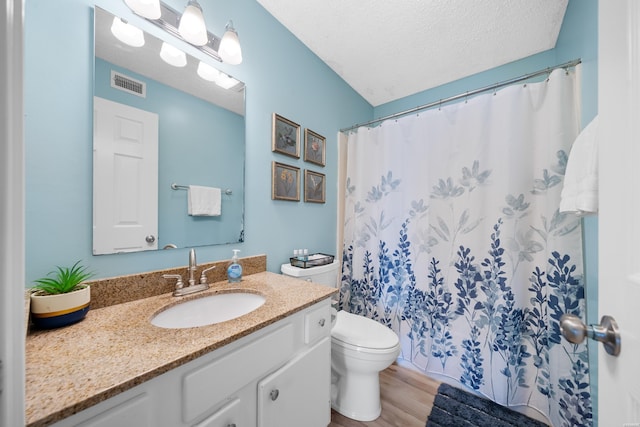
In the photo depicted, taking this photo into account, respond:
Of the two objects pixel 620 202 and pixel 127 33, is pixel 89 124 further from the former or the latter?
pixel 620 202

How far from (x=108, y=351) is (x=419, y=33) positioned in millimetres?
2160

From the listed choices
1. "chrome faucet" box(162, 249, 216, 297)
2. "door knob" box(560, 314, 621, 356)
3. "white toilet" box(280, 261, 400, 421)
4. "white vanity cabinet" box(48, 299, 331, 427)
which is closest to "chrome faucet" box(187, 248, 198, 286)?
"chrome faucet" box(162, 249, 216, 297)

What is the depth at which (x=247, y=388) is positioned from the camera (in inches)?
30.1

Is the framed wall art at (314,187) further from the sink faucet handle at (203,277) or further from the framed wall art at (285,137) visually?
the sink faucet handle at (203,277)

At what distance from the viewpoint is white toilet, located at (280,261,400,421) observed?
4.09ft

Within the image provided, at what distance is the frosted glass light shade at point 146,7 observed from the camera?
92 centimetres

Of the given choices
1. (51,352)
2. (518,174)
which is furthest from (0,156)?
(518,174)

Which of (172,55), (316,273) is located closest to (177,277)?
(316,273)

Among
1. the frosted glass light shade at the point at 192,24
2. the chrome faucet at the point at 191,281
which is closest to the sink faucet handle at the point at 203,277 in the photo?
the chrome faucet at the point at 191,281

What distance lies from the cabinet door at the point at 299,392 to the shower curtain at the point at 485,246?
913 mm

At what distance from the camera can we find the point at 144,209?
0.99 m

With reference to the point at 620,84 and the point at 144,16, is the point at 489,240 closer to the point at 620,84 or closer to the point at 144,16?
the point at 620,84

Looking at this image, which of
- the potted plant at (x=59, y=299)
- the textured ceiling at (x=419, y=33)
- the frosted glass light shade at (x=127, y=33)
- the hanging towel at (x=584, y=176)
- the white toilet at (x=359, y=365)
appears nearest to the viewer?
the potted plant at (x=59, y=299)

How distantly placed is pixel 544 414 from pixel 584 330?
1419 mm
